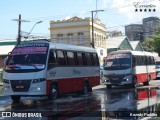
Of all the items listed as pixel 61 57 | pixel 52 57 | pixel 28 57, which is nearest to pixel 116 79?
pixel 61 57

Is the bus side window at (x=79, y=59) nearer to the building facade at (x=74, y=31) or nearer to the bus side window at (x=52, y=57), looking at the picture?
the bus side window at (x=52, y=57)

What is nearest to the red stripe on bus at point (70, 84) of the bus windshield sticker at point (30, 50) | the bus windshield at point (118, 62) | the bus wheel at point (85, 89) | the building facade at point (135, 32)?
the bus wheel at point (85, 89)

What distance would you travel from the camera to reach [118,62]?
97.4 ft

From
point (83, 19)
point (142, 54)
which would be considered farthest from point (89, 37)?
point (142, 54)

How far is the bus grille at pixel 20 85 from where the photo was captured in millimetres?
18281

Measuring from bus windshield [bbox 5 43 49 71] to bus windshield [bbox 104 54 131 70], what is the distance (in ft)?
35.8

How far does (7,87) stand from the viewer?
1883cm

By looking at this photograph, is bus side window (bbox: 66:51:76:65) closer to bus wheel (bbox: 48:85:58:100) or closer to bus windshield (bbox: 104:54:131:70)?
bus wheel (bbox: 48:85:58:100)

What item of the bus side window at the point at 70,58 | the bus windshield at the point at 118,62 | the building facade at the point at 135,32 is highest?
the building facade at the point at 135,32

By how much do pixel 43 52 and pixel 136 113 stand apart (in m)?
7.50

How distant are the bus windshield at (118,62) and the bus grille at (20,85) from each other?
40.2 ft

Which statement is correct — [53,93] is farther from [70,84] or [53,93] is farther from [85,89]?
[85,89]

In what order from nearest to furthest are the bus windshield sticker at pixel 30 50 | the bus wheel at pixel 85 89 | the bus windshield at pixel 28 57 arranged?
the bus windshield at pixel 28 57 < the bus windshield sticker at pixel 30 50 < the bus wheel at pixel 85 89

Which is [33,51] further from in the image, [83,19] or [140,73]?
[83,19]
